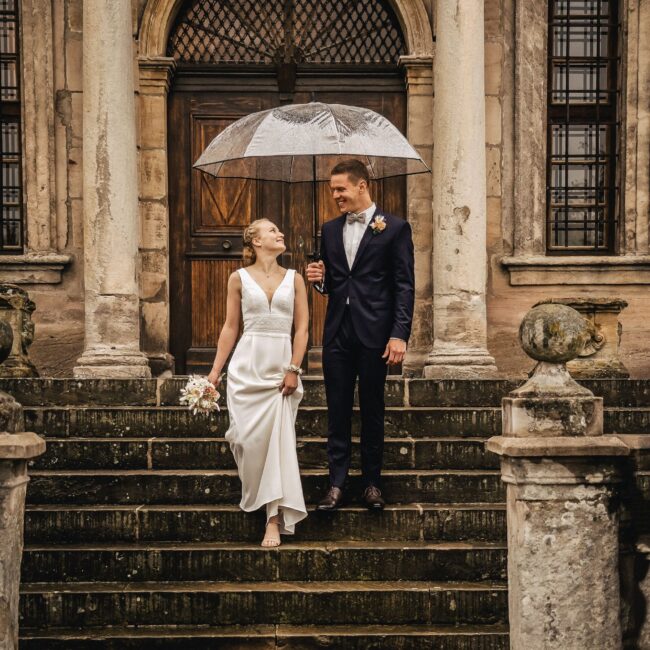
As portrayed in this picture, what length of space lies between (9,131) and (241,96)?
2368 millimetres

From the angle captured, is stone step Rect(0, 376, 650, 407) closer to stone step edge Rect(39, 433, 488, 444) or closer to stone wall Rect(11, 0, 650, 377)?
stone step edge Rect(39, 433, 488, 444)

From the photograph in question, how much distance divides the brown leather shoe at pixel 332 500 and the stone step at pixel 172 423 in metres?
1.24

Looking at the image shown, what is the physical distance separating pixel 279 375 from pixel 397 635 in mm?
1621

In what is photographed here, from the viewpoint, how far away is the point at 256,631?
5.05 metres

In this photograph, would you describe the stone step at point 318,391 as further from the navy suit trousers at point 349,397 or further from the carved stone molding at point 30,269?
the carved stone molding at point 30,269

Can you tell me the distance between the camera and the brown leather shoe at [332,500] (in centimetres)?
570

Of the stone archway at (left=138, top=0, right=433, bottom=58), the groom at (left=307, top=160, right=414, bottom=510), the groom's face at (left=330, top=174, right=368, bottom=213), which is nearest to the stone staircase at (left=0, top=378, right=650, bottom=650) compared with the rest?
the groom at (left=307, top=160, right=414, bottom=510)

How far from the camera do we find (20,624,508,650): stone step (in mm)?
4922

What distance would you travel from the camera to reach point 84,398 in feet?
25.0

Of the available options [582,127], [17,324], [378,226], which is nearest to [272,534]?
[378,226]

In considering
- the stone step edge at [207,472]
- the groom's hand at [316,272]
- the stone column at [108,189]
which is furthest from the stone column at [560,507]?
the stone column at [108,189]

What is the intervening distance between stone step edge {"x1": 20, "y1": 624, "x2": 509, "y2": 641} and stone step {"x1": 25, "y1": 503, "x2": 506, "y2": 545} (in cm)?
73

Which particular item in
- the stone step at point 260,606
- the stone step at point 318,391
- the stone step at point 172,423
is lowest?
the stone step at point 260,606

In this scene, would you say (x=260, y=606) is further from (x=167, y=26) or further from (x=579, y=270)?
(x=167, y=26)
